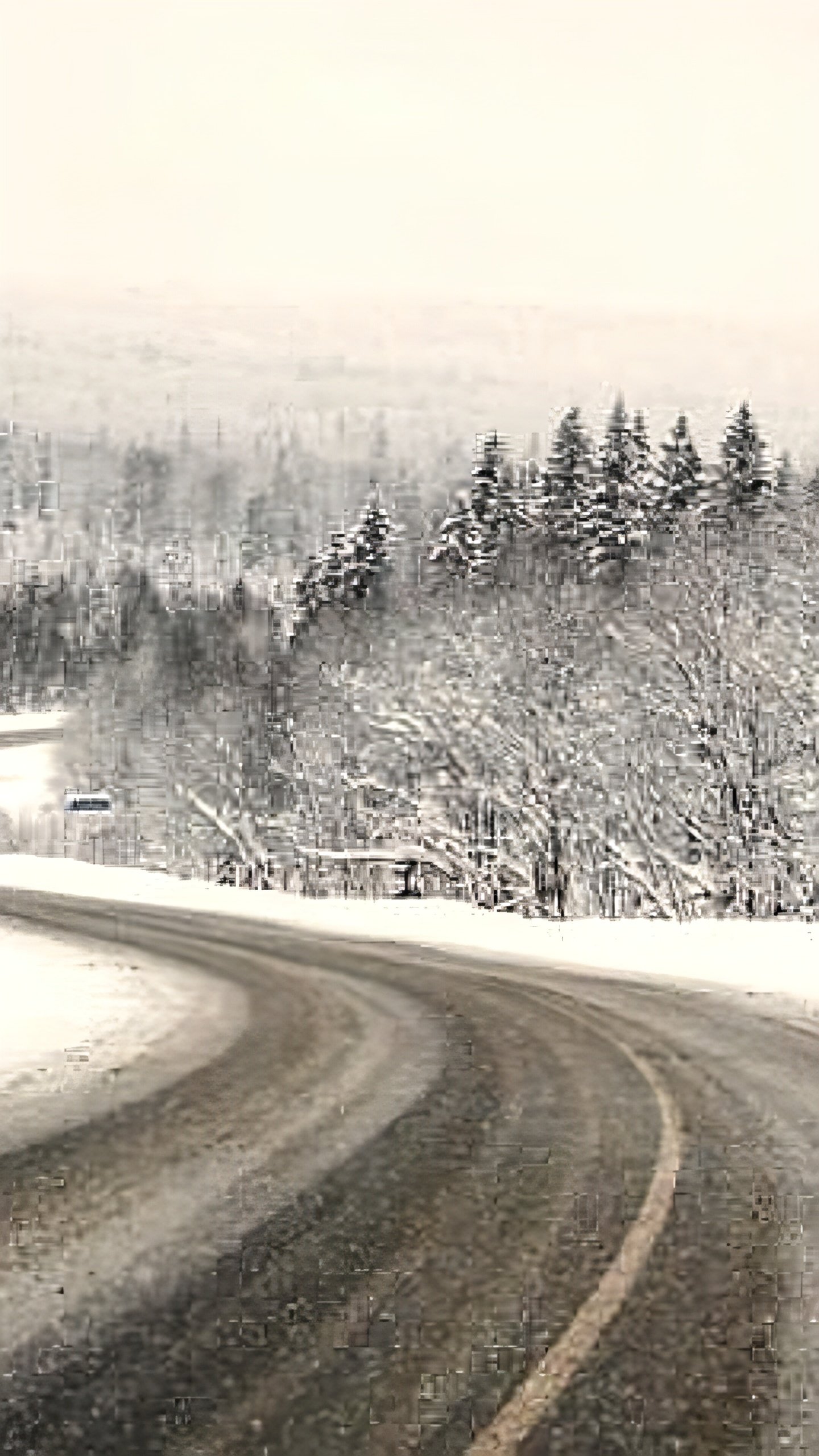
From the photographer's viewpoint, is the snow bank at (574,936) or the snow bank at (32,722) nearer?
the snow bank at (574,936)

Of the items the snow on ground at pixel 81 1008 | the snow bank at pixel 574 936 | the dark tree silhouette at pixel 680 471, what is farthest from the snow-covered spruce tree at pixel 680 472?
the snow on ground at pixel 81 1008

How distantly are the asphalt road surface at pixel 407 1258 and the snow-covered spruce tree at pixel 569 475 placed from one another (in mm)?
56742

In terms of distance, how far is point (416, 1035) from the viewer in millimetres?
10914

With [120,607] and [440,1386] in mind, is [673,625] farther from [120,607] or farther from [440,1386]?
[120,607]

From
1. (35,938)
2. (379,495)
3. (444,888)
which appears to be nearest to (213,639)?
(379,495)

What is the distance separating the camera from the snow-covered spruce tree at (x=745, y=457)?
203 ft

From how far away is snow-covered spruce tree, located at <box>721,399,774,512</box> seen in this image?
6200 cm

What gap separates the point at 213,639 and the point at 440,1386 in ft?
350

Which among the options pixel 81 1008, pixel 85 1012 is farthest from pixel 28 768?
pixel 85 1012

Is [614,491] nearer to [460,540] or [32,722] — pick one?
[460,540]

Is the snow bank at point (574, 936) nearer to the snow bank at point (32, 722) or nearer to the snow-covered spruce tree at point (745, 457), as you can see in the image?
the snow-covered spruce tree at point (745, 457)

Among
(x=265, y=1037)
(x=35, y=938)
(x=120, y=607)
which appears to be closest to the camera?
(x=265, y=1037)

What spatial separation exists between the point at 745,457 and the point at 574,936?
4760 centimetres

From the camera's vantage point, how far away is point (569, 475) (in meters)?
68.7
